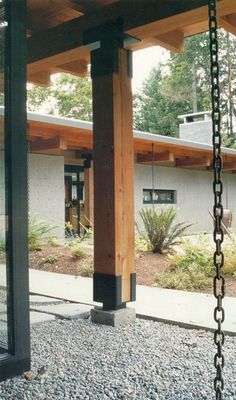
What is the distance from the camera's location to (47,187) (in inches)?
472

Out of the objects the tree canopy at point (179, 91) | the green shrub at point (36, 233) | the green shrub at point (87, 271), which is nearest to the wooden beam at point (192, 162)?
the green shrub at point (36, 233)

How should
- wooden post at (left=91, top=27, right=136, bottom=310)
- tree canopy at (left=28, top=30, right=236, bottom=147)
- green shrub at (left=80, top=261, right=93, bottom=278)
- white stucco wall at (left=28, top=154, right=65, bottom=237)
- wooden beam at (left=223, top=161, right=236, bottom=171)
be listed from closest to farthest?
wooden post at (left=91, top=27, right=136, bottom=310) → green shrub at (left=80, top=261, right=93, bottom=278) → white stucco wall at (left=28, top=154, right=65, bottom=237) → wooden beam at (left=223, top=161, right=236, bottom=171) → tree canopy at (left=28, top=30, right=236, bottom=147)

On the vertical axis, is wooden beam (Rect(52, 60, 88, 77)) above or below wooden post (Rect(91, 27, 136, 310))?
above

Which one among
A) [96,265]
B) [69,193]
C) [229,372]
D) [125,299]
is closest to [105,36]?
[96,265]

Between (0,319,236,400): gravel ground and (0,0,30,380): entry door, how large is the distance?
0.25 meters

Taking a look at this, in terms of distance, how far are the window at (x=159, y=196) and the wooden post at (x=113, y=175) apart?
33.6 feet

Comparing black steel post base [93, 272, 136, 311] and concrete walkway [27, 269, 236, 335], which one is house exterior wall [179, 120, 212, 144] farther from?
black steel post base [93, 272, 136, 311]

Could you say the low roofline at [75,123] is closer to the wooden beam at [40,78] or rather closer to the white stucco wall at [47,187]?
the white stucco wall at [47,187]

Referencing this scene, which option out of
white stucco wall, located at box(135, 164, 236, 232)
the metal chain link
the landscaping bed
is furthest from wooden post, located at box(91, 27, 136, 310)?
white stucco wall, located at box(135, 164, 236, 232)

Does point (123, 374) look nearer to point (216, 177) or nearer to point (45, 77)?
point (216, 177)

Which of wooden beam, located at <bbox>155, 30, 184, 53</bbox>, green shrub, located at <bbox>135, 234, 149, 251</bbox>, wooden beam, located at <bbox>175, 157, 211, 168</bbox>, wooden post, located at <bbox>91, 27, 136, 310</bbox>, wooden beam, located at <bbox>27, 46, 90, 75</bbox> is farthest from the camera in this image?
wooden beam, located at <bbox>175, 157, 211, 168</bbox>

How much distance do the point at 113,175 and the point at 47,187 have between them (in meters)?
8.01

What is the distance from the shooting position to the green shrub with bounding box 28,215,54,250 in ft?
29.1

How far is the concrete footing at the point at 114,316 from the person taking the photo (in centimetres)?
425
